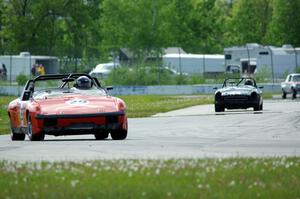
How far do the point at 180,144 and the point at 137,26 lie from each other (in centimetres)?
6647

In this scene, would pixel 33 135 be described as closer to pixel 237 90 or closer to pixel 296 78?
pixel 237 90

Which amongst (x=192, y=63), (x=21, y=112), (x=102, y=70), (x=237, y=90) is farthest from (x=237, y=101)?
(x=102, y=70)

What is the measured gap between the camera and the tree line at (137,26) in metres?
77.5

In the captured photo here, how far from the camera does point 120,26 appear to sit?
85562 millimetres

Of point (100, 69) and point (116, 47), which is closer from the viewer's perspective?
point (100, 69)

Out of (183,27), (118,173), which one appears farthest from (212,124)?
(183,27)

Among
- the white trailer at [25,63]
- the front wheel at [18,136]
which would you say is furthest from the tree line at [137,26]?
the front wheel at [18,136]

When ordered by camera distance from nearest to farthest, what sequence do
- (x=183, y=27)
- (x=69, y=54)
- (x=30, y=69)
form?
(x=30, y=69), (x=69, y=54), (x=183, y=27)

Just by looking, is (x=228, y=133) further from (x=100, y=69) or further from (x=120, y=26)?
(x=120, y=26)

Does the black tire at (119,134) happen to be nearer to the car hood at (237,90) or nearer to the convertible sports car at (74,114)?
the convertible sports car at (74,114)

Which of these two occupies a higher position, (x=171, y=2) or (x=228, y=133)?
(x=171, y=2)

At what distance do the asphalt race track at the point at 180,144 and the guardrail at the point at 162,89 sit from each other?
32755 millimetres

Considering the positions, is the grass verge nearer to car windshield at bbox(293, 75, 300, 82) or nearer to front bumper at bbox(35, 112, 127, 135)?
front bumper at bbox(35, 112, 127, 135)

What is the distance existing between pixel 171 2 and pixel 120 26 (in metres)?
6.25
